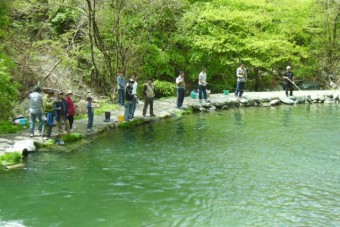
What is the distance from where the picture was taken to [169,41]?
2469cm

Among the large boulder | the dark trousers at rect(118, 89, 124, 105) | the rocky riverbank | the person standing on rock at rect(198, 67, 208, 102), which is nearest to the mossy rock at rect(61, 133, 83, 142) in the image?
the rocky riverbank

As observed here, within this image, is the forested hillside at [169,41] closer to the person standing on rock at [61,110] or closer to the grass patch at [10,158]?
the person standing on rock at [61,110]

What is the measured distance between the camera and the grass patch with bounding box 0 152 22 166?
35.7ft

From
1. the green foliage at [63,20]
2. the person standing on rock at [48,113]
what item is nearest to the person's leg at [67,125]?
the person standing on rock at [48,113]

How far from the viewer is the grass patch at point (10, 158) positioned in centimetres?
1087

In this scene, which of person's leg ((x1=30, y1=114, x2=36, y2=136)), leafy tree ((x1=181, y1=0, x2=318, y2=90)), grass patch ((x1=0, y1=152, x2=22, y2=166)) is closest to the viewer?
grass patch ((x1=0, y1=152, x2=22, y2=166))

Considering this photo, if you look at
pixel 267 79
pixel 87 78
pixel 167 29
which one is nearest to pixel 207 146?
pixel 87 78

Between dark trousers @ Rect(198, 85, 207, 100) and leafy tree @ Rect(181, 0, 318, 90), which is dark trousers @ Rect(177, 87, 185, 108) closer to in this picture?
dark trousers @ Rect(198, 85, 207, 100)

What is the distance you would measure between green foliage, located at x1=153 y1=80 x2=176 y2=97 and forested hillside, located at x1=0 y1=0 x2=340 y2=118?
7 centimetres

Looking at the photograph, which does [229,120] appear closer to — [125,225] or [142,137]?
[142,137]

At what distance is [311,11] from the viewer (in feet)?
88.8

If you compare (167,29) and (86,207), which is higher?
(167,29)

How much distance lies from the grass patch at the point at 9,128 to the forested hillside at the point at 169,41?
450 centimetres

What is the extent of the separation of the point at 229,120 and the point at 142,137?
4636 millimetres
